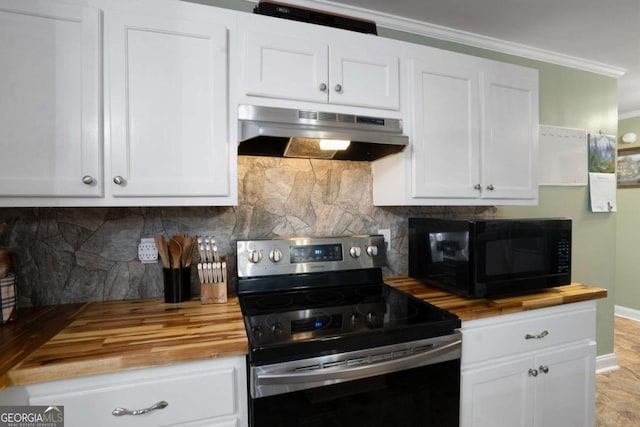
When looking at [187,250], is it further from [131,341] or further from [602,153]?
[602,153]

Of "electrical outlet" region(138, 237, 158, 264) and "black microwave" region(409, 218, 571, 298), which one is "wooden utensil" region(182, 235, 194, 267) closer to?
"electrical outlet" region(138, 237, 158, 264)

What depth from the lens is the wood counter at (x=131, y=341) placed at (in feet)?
2.77

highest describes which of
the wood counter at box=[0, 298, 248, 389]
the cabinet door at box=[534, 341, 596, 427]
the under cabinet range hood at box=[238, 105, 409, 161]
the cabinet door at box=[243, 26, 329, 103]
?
the cabinet door at box=[243, 26, 329, 103]

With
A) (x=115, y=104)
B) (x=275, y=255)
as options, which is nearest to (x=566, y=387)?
(x=275, y=255)

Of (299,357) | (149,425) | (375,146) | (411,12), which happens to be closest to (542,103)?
(411,12)

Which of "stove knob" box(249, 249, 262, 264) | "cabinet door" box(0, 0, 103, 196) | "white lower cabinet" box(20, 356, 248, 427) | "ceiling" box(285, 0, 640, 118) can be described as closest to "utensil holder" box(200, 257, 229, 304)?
"stove knob" box(249, 249, 262, 264)

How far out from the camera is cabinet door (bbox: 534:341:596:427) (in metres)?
1.46

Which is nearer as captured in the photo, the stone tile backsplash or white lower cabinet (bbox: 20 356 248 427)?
white lower cabinet (bbox: 20 356 248 427)

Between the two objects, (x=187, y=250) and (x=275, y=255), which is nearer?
(x=187, y=250)

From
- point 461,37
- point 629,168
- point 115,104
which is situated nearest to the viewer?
point 115,104

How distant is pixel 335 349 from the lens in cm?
103

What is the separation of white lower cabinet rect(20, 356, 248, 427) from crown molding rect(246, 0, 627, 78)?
1748 millimetres

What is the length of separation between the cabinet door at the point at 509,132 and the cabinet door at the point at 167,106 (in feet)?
4.46

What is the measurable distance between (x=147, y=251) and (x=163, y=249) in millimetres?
173
